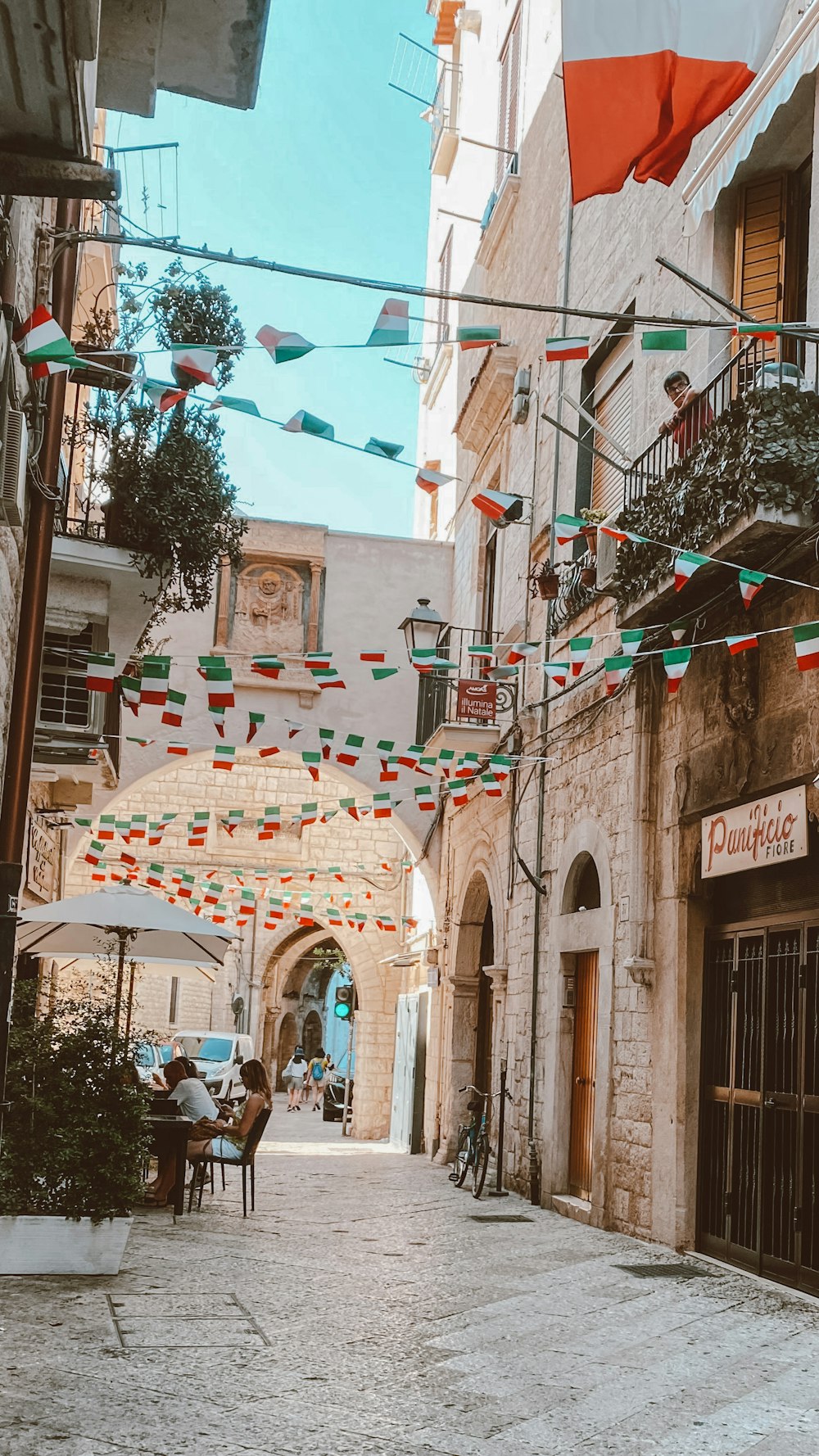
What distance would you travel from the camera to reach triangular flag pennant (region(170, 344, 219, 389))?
20.4ft

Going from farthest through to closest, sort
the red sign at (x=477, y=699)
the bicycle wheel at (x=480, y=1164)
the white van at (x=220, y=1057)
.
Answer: the white van at (x=220, y=1057), the red sign at (x=477, y=699), the bicycle wheel at (x=480, y=1164)

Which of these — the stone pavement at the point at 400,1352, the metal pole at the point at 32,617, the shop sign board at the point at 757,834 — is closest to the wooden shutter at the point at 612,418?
the shop sign board at the point at 757,834

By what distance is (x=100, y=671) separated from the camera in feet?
33.8

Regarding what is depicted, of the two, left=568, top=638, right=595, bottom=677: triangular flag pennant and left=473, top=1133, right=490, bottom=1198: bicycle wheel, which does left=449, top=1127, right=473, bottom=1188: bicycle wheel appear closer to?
left=473, top=1133, right=490, bottom=1198: bicycle wheel

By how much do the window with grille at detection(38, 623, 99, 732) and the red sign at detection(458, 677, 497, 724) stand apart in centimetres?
422

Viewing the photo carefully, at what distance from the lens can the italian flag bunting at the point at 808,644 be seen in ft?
23.0

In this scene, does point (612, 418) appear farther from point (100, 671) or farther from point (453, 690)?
point (453, 690)

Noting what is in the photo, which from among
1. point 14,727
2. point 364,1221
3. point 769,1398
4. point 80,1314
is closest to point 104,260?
point 14,727

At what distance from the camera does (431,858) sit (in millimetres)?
20234

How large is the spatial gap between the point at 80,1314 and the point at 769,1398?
2800 millimetres

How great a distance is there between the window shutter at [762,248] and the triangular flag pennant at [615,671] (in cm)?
221

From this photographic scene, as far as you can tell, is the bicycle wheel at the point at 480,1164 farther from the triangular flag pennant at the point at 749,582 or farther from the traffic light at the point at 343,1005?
the traffic light at the point at 343,1005

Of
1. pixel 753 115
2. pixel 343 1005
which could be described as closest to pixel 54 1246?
pixel 753 115

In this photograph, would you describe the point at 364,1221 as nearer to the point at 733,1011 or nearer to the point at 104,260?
the point at 733,1011
